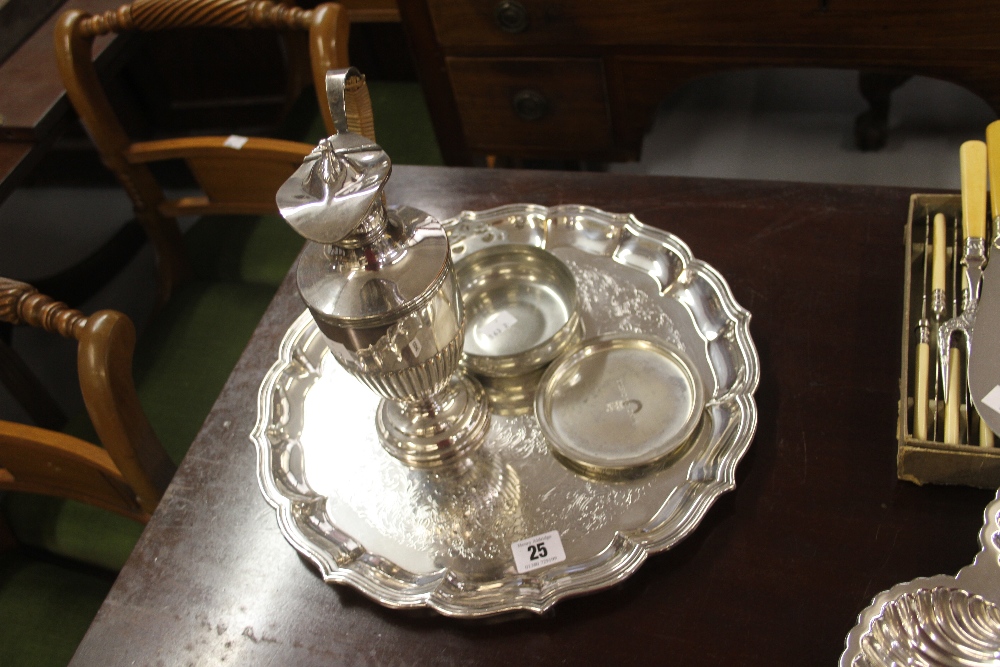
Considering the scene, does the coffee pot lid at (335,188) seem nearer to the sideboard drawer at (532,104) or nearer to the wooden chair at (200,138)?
the wooden chair at (200,138)

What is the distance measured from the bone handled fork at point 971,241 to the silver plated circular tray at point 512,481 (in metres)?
0.16

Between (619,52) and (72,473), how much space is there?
1.00m

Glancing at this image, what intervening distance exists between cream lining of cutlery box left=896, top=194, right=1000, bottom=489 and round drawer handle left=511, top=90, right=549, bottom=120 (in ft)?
2.61

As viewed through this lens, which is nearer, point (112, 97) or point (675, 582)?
point (675, 582)

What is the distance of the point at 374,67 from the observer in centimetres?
203

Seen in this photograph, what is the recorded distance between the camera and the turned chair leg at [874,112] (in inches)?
67.5

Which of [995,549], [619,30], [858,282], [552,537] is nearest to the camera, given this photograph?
[995,549]

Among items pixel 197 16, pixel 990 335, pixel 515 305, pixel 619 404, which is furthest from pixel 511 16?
pixel 990 335

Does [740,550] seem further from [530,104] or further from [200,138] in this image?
[530,104]

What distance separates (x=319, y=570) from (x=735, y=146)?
1543 millimetres

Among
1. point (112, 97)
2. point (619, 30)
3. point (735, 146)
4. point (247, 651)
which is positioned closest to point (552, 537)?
point (247, 651)

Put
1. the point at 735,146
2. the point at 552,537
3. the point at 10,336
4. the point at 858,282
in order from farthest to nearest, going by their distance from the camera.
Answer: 1. the point at 735,146
2. the point at 10,336
3. the point at 858,282
4. the point at 552,537

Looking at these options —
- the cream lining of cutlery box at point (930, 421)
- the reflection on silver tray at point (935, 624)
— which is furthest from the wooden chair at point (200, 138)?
the reflection on silver tray at point (935, 624)

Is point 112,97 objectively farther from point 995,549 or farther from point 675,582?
point 995,549
